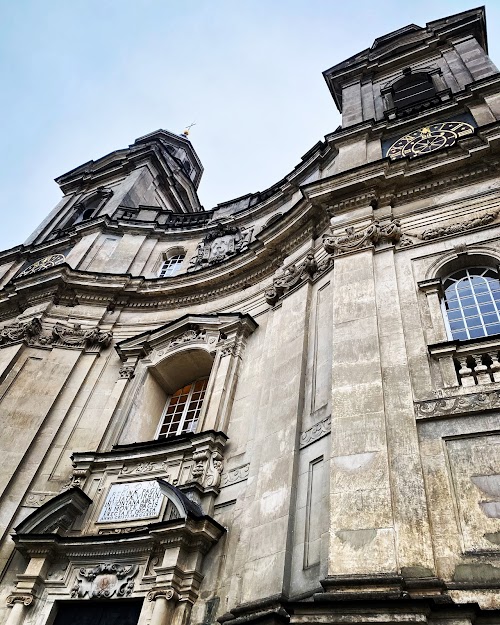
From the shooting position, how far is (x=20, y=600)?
357 inches

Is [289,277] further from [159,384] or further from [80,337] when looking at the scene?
[80,337]

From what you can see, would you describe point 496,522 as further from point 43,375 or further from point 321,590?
point 43,375

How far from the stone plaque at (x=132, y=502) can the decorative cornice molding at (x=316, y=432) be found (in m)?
3.33

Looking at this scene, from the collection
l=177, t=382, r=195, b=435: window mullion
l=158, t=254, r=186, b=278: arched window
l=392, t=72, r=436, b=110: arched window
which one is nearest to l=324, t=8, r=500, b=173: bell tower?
l=392, t=72, r=436, b=110: arched window

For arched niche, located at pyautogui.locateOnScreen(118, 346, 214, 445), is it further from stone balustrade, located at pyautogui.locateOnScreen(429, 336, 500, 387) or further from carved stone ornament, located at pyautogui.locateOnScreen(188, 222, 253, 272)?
stone balustrade, located at pyautogui.locateOnScreen(429, 336, 500, 387)

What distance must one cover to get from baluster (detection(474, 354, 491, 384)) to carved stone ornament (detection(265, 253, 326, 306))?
170 inches

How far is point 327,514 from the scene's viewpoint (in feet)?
22.4

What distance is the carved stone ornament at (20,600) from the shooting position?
29.6 ft

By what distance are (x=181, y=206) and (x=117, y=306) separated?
40.5ft

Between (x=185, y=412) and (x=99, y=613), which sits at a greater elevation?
(x=185, y=412)

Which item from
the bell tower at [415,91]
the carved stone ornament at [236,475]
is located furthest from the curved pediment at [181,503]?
the bell tower at [415,91]

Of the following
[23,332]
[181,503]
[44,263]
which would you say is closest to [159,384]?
[23,332]

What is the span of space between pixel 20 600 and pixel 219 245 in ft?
37.3

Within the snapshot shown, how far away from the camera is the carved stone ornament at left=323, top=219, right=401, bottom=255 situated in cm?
1012
